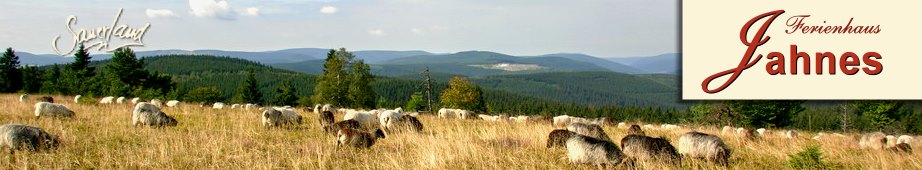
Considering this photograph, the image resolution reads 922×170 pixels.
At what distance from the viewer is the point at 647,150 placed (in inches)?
360

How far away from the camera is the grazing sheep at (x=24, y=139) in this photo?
9.04 m

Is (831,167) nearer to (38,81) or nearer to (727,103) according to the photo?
(727,103)

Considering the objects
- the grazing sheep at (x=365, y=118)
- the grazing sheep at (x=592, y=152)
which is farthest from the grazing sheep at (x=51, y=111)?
the grazing sheep at (x=592, y=152)

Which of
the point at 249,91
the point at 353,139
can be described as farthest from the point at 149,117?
the point at 249,91

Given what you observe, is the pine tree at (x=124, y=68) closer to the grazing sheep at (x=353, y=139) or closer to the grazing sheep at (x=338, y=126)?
the grazing sheep at (x=338, y=126)

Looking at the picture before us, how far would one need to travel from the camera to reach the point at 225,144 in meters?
10.4

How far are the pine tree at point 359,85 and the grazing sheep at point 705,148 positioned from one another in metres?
55.4

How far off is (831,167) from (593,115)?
418 feet

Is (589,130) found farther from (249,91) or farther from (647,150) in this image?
(249,91)

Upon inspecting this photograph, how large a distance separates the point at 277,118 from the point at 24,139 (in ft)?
22.1

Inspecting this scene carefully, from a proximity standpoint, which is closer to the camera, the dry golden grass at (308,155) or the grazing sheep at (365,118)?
the dry golden grass at (308,155)

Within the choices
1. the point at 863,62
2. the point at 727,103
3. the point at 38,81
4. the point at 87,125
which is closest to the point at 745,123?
the point at 727,103

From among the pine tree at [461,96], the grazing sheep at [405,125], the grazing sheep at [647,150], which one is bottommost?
the pine tree at [461,96]

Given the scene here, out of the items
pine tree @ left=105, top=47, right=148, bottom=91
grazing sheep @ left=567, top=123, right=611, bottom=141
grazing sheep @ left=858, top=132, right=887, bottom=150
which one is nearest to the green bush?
grazing sheep @ left=567, top=123, right=611, bottom=141
